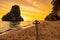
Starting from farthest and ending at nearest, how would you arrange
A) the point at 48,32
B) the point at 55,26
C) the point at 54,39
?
the point at 55,26, the point at 48,32, the point at 54,39

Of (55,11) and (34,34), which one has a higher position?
(55,11)

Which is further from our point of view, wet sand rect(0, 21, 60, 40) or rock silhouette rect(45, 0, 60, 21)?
rock silhouette rect(45, 0, 60, 21)

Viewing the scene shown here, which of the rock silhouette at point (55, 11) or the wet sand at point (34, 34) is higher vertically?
the rock silhouette at point (55, 11)

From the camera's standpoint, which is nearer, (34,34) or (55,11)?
(34,34)

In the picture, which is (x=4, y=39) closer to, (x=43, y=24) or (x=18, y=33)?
(x=18, y=33)

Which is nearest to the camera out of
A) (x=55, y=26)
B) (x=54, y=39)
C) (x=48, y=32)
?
(x=54, y=39)

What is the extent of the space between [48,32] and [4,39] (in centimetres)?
362

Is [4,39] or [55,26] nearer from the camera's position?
[4,39]

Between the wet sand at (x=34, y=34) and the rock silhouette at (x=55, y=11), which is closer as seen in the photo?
the wet sand at (x=34, y=34)

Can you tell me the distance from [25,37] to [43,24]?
338 cm

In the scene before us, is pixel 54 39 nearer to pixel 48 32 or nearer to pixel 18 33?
pixel 48 32

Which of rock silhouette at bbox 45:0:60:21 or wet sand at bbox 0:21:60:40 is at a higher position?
rock silhouette at bbox 45:0:60:21

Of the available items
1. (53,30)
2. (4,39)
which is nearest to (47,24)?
(53,30)

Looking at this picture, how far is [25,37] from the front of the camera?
1758 cm
